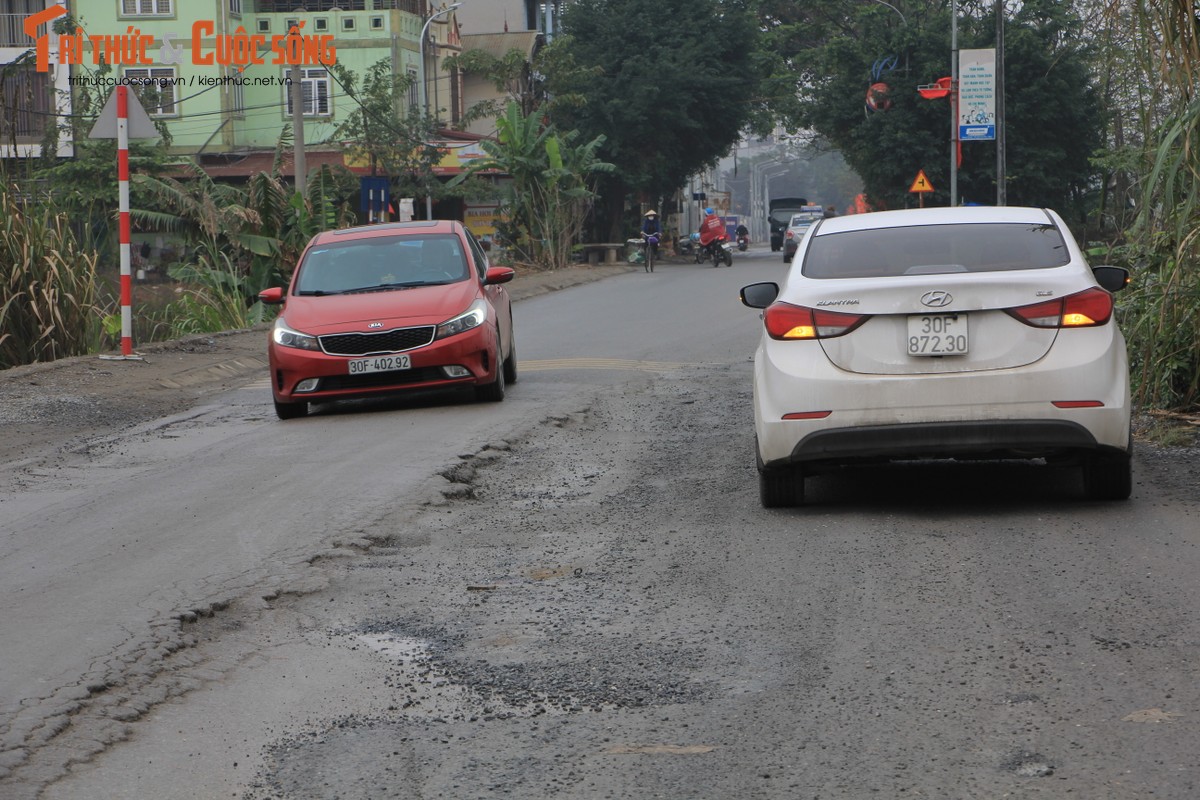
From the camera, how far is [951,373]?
7773 millimetres

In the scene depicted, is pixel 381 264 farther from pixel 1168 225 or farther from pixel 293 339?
pixel 1168 225

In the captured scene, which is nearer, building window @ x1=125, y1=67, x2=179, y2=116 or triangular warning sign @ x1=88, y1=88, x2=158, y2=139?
triangular warning sign @ x1=88, y1=88, x2=158, y2=139

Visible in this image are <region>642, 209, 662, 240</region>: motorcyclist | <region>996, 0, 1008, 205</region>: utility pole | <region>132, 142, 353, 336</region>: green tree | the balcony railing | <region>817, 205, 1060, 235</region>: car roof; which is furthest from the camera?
the balcony railing

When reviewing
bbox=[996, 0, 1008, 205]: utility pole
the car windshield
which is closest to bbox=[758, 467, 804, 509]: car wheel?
the car windshield

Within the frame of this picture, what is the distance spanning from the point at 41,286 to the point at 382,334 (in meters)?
5.75

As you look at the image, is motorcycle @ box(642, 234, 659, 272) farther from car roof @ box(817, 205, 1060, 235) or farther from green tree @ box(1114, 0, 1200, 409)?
car roof @ box(817, 205, 1060, 235)

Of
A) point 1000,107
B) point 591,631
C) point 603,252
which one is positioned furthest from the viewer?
point 603,252

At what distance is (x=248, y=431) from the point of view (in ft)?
42.1

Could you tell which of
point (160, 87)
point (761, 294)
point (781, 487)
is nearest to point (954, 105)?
point (160, 87)

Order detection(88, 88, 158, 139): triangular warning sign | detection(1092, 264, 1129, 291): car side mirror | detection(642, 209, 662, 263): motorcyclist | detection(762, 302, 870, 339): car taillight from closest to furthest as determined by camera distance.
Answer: detection(762, 302, 870, 339): car taillight, detection(1092, 264, 1129, 291): car side mirror, detection(88, 88, 158, 139): triangular warning sign, detection(642, 209, 662, 263): motorcyclist

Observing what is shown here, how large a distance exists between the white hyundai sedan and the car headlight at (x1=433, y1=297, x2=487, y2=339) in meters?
5.68

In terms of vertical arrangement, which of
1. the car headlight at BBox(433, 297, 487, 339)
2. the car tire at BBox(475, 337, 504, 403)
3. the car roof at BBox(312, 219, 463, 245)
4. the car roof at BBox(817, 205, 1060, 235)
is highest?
the car roof at BBox(817, 205, 1060, 235)

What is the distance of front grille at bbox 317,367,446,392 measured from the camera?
1338cm

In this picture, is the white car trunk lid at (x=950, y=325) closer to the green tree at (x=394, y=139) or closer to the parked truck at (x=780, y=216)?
the green tree at (x=394, y=139)
